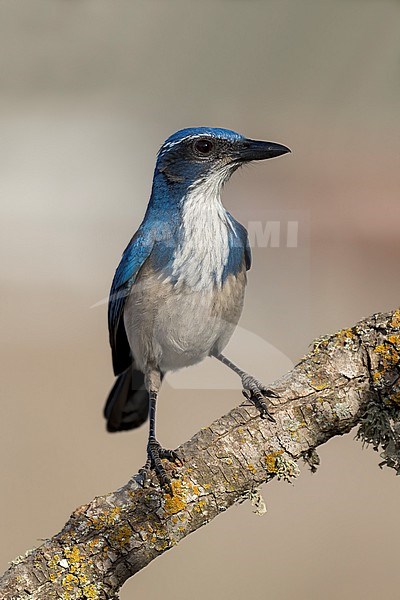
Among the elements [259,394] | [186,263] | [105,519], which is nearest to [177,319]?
[186,263]

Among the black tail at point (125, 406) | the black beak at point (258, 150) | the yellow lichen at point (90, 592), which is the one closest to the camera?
the yellow lichen at point (90, 592)

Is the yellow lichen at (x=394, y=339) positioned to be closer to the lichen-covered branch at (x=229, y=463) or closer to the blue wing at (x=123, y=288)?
the lichen-covered branch at (x=229, y=463)

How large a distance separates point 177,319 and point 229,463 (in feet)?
0.90

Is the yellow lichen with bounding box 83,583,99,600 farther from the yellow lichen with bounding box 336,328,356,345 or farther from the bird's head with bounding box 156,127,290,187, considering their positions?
the bird's head with bounding box 156,127,290,187

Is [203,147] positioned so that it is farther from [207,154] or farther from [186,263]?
[186,263]

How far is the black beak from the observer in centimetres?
109

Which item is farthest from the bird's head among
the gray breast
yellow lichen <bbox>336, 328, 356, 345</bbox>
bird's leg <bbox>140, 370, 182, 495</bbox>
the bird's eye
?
bird's leg <bbox>140, 370, 182, 495</bbox>

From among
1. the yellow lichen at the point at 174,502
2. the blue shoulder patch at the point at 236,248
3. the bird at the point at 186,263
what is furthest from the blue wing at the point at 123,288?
the yellow lichen at the point at 174,502

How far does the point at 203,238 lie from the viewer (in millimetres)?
1143

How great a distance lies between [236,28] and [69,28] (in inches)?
11.6

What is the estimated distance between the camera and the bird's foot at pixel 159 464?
37.0 inches

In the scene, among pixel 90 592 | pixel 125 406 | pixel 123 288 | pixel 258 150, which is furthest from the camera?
pixel 125 406

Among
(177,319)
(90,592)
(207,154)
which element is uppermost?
(207,154)

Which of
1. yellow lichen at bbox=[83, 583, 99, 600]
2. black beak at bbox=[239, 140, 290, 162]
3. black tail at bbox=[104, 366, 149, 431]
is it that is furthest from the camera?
black tail at bbox=[104, 366, 149, 431]
